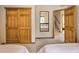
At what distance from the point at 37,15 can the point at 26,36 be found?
26 centimetres

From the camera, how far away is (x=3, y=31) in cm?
146

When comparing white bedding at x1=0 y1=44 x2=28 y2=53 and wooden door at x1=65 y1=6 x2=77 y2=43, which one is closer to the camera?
white bedding at x1=0 y1=44 x2=28 y2=53

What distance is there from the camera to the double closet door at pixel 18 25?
147cm

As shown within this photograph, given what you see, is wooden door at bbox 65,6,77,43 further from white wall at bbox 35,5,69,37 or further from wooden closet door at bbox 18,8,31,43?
wooden closet door at bbox 18,8,31,43

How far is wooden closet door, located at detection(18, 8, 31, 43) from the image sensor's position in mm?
1485

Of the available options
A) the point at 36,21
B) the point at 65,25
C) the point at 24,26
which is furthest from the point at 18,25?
the point at 65,25

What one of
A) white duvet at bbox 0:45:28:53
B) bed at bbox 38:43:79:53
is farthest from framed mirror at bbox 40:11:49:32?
white duvet at bbox 0:45:28:53

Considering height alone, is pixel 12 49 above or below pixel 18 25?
below

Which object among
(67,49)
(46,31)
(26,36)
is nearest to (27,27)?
(26,36)

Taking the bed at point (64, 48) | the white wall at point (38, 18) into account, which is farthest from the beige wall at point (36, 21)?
the bed at point (64, 48)

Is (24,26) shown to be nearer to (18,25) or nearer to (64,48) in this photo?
(18,25)

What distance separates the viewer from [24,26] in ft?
4.97

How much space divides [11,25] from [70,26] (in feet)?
2.05
